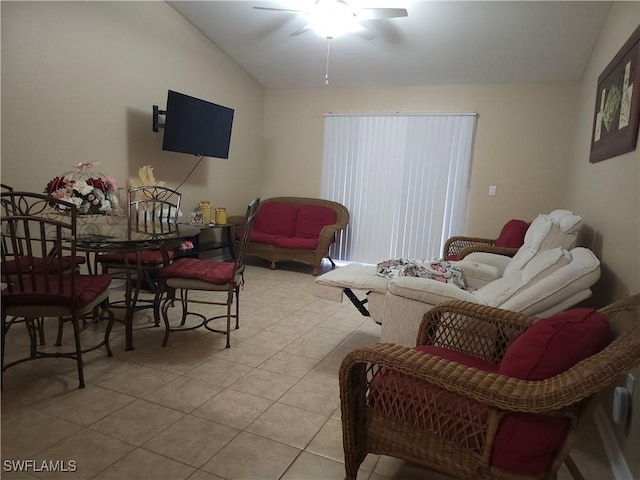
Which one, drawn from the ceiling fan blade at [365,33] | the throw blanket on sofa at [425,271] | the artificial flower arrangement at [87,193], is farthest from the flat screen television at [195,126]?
the throw blanket on sofa at [425,271]

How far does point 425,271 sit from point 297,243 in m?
2.44

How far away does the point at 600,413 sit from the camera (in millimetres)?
1990

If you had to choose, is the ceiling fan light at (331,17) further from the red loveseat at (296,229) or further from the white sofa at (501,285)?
the red loveseat at (296,229)

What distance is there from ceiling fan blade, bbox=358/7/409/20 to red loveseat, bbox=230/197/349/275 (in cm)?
247

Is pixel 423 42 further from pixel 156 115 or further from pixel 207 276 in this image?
pixel 207 276

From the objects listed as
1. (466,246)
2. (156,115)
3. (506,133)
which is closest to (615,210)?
(466,246)

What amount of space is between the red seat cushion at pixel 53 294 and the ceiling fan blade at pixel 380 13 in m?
2.88

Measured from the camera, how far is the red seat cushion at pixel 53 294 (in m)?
2.02

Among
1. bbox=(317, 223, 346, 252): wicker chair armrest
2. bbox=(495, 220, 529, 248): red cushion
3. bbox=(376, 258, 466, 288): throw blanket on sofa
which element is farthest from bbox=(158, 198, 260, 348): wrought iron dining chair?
bbox=(495, 220, 529, 248): red cushion

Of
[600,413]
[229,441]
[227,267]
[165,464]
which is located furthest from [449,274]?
[165,464]

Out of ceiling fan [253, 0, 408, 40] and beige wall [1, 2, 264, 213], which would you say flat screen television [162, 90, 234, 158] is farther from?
ceiling fan [253, 0, 408, 40]

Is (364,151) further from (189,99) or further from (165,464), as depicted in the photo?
(165,464)

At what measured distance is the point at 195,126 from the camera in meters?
4.43

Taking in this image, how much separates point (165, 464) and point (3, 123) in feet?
9.20
